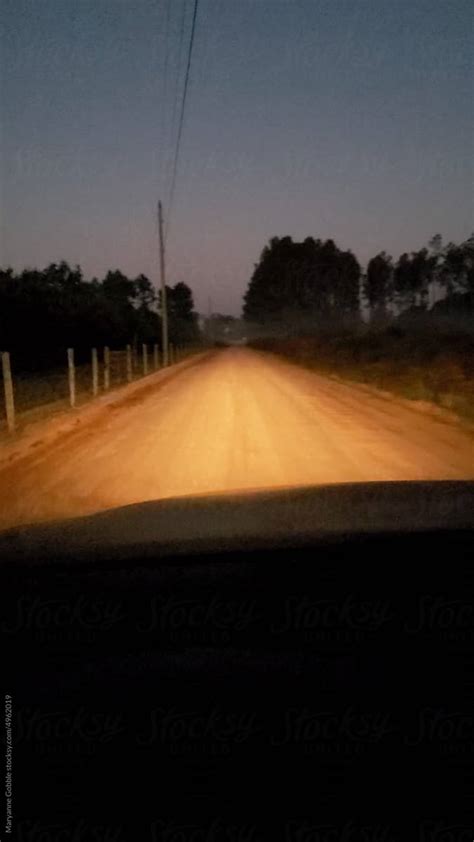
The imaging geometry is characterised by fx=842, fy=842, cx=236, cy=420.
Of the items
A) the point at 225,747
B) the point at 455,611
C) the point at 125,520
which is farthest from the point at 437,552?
the point at 125,520

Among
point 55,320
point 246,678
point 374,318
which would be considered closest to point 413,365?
point 55,320

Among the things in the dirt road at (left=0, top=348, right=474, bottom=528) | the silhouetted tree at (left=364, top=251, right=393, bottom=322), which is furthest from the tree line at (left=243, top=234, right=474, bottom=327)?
the dirt road at (left=0, top=348, right=474, bottom=528)

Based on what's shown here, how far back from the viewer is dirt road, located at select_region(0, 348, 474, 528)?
32.6 ft

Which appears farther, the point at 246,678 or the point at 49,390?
the point at 49,390

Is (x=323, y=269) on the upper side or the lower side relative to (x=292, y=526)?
upper

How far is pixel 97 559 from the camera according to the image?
3.75 meters

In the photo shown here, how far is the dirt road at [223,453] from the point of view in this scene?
9930 millimetres

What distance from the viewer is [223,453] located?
41.4ft

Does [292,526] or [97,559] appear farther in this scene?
[292,526]

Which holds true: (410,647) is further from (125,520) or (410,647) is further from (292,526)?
(125,520)

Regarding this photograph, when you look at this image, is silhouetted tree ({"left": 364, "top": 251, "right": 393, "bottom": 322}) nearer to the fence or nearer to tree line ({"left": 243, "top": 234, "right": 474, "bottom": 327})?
tree line ({"left": 243, "top": 234, "right": 474, "bottom": 327})

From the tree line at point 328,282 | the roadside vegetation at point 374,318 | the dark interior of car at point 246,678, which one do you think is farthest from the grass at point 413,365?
the tree line at point 328,282

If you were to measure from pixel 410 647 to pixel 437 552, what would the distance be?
60 centimetres

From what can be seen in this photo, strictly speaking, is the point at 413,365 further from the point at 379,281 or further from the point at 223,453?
the point at 379,281
